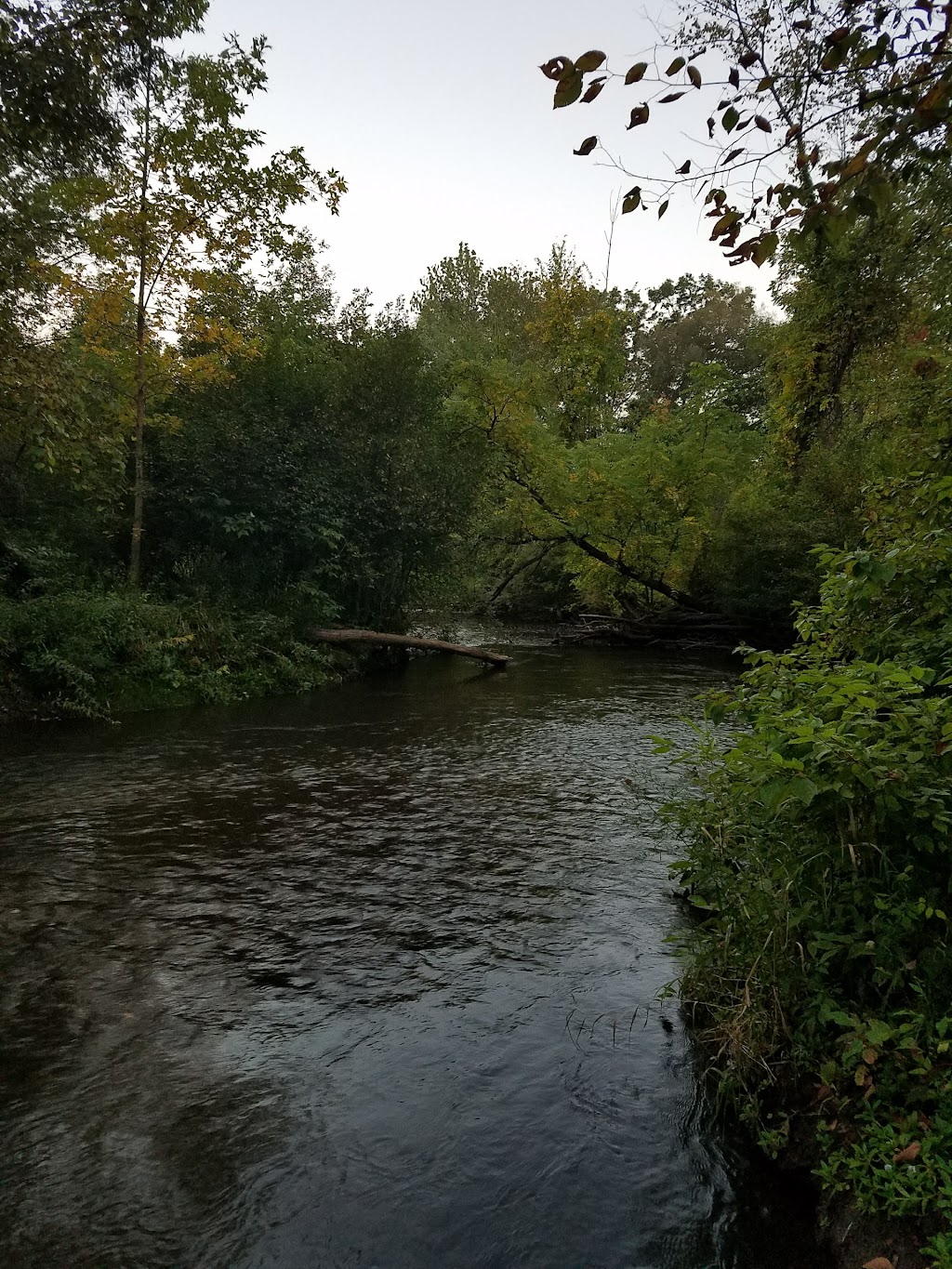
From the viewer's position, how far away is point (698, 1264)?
10.8 ft

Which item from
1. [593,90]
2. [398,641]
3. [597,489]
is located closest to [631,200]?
[593,90]

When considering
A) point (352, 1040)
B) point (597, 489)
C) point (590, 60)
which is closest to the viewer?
point (590, 60)

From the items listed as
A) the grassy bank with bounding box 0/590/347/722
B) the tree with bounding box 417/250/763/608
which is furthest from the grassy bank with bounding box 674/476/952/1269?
the tree with bounding box 417/250/763/608

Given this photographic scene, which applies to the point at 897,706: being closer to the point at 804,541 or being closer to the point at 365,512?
the point at 365,512

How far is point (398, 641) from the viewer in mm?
20359

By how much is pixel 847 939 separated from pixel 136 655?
13.5 m

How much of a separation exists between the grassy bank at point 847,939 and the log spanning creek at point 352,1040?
16.7 inches

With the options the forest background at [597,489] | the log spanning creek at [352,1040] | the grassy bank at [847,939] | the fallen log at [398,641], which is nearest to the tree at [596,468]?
the forest background at [597,489]

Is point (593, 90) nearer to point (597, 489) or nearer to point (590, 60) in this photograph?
point (590, 60)

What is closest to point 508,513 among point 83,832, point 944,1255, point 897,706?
point 83,832

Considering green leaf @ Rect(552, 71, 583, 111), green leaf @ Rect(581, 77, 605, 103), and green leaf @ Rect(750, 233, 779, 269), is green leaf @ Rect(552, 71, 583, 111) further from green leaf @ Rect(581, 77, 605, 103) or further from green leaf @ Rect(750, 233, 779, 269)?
green leaf @ Rect(750, 233, 779, 269)

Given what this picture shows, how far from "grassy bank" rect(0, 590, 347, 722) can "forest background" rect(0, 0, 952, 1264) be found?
0.21 ft

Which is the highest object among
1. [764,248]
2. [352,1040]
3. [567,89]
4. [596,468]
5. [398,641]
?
[596,468]

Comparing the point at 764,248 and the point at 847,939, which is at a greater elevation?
the point at 764,248
